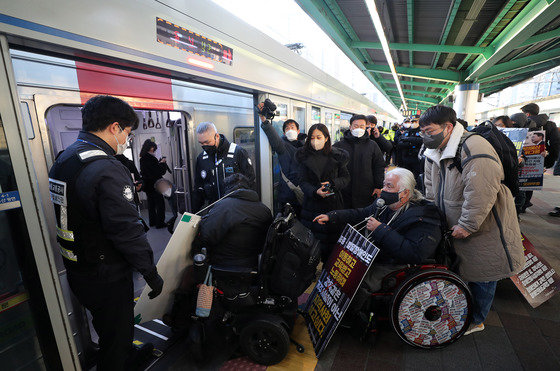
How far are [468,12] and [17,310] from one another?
28.6ft

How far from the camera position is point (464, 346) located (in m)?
2.17

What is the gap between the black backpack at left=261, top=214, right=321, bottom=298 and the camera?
1.93 m

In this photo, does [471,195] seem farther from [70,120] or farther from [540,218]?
[540,218]

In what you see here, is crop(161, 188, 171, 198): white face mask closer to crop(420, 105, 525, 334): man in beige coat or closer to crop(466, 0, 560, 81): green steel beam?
crop(420, 105, 525, 334): man in beige coat

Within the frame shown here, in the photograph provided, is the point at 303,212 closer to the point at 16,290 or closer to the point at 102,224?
the point at 102,224

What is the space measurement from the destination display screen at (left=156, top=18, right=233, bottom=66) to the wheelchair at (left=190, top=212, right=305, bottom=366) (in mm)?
1550

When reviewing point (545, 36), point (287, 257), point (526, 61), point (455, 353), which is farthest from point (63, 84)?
point (526, 61)

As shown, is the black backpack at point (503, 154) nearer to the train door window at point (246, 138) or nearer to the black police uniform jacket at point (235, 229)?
the black police uniform jacket at point (235, 229)

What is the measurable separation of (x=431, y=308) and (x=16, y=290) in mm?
2635

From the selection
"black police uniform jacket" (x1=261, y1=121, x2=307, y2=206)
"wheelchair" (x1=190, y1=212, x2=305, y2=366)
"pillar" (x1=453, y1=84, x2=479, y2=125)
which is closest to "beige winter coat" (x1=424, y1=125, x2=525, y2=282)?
"wheelchair" (x1=190, y1=212, x2=305, y2=366)

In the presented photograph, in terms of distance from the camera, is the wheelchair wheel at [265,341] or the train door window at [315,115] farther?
the train door window at [315,115]

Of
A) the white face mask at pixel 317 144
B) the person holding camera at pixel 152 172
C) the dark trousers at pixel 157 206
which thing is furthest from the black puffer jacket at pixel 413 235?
the dark trousers at pixel 157 206

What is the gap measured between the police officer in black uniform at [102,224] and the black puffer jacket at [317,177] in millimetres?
1720

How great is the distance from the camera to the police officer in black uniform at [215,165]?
2971 mm
